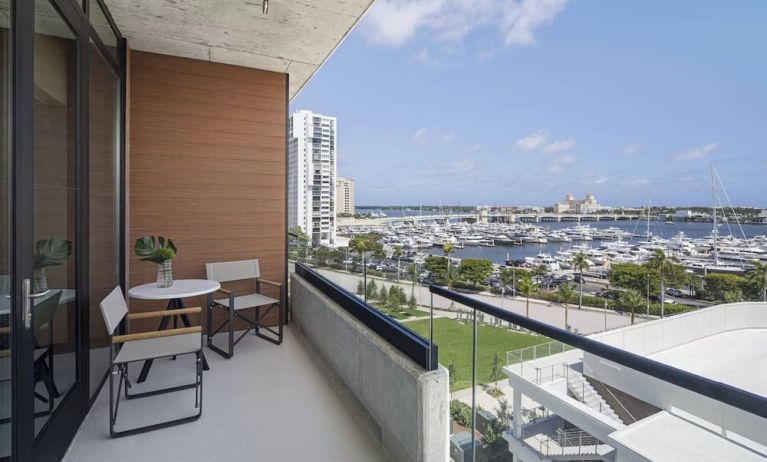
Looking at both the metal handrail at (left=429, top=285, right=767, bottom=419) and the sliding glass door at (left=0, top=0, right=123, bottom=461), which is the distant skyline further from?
the metal handrail at (left=429, top=285, right=767, bottom=419)

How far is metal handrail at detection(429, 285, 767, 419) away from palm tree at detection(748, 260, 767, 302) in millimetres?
13334

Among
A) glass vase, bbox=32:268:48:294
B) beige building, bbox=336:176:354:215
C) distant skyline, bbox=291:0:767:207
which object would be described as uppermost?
distant skyline, bbox=291:0:767:207

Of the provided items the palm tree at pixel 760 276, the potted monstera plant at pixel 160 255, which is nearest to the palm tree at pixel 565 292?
the palm tree at pixel 760 276

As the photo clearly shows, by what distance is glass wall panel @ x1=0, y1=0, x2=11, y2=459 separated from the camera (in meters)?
1.42

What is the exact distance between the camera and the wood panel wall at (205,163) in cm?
382

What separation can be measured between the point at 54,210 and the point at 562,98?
4916cm

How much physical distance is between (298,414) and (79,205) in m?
1.99

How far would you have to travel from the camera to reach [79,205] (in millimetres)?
2340

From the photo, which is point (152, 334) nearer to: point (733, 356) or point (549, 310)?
point (733, 356)

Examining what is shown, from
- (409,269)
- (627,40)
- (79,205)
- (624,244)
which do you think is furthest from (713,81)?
(79,205)

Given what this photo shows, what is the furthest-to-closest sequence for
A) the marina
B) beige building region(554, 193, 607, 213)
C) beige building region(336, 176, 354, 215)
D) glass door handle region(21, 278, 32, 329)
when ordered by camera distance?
beige building region(554, 193, 607, 213), the marina, beige building region(336, 176, 354, 215), glass door handle region(21, 278, 32, 329)

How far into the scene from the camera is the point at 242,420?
2.48 meters

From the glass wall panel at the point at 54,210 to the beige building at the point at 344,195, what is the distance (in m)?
3.88

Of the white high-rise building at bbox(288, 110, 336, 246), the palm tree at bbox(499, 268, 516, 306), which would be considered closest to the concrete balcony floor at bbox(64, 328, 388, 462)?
the white high-rise building at bbox(288, 110, 336, 246)
